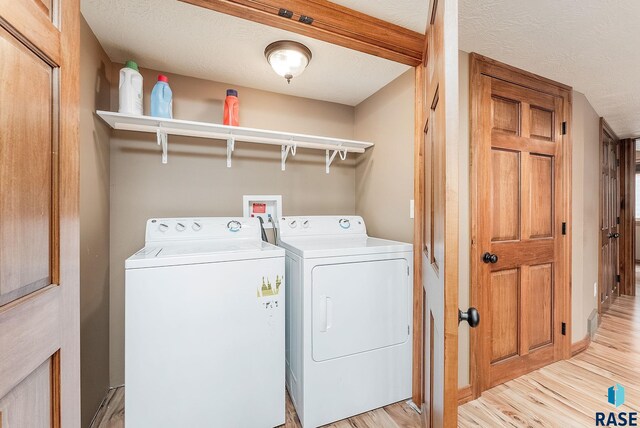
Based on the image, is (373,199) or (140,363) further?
(373,199)

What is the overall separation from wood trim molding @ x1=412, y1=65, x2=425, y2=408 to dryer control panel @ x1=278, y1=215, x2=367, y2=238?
0.62 metres

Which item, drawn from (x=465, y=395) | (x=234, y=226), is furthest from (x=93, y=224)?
(x=465, y=395)

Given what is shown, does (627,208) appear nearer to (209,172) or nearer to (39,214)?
(209,172)

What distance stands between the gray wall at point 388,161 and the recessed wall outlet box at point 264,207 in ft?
2.45

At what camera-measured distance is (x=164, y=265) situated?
1283mm

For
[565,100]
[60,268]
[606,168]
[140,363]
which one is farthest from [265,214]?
[606,168]

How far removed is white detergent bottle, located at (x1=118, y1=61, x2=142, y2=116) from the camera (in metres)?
1.59

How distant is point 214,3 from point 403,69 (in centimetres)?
125

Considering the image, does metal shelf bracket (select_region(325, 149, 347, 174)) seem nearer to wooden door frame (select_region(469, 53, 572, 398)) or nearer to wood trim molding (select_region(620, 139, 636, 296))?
wooden door frame (select_region(469, 53, 572, 398))

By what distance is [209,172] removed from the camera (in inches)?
81.0

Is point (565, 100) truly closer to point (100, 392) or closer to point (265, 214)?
point (265, 214)

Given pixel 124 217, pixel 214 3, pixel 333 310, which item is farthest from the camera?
pixel 124 217

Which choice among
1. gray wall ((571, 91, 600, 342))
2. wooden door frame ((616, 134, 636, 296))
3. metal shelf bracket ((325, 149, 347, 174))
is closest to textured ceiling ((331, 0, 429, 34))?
metal shelf bracket ((325, 149, 347, 174))

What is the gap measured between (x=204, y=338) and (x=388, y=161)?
1.63 metres
